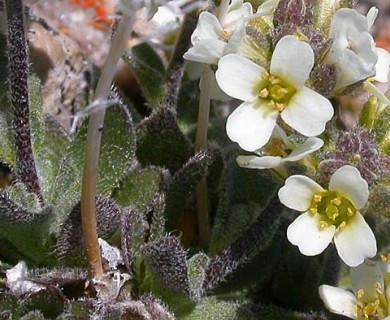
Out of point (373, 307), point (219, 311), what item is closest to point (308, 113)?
point (373, 307)

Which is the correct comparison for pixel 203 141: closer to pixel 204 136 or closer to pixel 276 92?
pixel 204 136

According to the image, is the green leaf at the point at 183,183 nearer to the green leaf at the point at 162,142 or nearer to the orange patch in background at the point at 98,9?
the green leaf at the point at 162,142

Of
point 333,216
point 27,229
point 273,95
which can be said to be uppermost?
point 273,95

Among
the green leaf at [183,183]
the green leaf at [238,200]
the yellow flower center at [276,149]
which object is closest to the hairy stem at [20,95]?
the green leaf at [183,183]

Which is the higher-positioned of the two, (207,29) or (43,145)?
(207,29)

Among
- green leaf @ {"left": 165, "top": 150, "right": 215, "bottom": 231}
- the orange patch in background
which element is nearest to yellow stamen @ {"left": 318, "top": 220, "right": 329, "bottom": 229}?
green leaf @ {"left": 165, "top": 150, "right": 215, "bottom": 231}

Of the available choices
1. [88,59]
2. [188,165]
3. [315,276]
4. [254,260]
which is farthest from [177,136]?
[88,59]
